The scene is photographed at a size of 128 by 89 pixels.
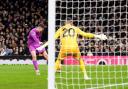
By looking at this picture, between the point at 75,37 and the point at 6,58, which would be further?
the point at 6,58

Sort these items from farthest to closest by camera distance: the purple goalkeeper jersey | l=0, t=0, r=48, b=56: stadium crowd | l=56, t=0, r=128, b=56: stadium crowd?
l=0, t=0, r=48, b=56: stadium crowd
the purple goalkeeper jersey
l=56, t=0, r=128, b=56: stadium crowd

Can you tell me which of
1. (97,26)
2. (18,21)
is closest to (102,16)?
(97,26)

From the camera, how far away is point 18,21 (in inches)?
1261

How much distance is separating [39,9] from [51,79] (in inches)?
1002

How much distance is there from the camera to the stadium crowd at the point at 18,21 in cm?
2791

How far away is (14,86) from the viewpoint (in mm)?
13008

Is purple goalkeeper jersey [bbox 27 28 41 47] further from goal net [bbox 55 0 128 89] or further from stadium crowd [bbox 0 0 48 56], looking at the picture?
stadium crowd [bbox 0 0 48 56]

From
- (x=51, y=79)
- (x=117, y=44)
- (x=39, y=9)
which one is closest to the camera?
(x=51, y=79)

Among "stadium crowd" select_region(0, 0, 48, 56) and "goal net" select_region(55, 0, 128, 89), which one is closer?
"goal net" select_region(55, 0, 128, 89)

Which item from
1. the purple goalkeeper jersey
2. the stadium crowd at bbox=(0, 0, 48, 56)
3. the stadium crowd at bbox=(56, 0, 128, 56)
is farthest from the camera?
the stadium crowd at bbox=(0, 0, 48, 56)

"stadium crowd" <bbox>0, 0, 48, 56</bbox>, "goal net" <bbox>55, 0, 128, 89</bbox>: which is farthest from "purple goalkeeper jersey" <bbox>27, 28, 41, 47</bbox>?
"stadium crowd" <bbox>0, 0, 48, 56</bbox>

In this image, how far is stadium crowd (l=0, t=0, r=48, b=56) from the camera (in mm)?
27906

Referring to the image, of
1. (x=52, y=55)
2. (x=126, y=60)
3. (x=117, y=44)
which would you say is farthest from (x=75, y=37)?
(x=126, y=60)

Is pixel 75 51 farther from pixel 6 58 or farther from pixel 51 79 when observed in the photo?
pixel 6 58
